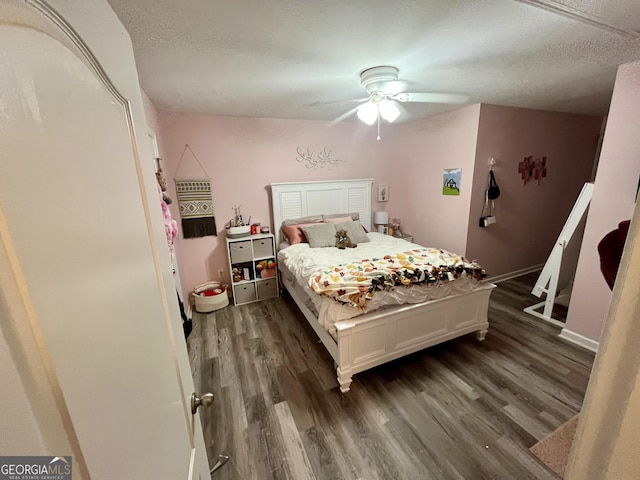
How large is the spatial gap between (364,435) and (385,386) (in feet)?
1.42

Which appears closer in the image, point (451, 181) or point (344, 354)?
point (344, 354)

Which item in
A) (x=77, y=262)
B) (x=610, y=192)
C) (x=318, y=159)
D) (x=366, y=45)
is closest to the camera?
(x=77, y=262)

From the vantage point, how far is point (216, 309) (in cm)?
311

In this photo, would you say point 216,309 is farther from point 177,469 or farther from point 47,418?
point 47,418

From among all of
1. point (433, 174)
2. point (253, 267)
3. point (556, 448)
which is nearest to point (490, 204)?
point (433, 174)

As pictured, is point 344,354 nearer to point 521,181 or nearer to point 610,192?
point 610,192

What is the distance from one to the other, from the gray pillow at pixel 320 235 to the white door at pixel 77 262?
2546 mm

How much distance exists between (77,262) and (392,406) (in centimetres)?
198

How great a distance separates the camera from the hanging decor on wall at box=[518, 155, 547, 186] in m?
3.34

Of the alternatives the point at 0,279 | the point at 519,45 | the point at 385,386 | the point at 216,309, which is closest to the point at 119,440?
the point at 0,279

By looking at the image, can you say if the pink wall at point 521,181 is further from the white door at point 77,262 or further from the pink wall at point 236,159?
the white door at point 77,262

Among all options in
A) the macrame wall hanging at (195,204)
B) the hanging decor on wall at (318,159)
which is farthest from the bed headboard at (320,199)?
the macrame wall hanging at (195,204)

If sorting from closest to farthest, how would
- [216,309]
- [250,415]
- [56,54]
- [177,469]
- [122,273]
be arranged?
[56,54] → [122,273] → [177,469] → [250,415] → [216,309]

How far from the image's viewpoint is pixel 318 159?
362cm
